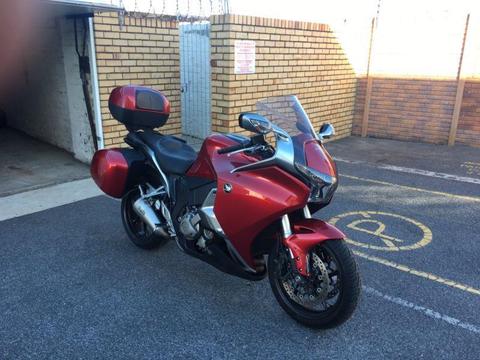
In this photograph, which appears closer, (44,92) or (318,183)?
(318,183)

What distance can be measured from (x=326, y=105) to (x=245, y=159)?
593 centimetres

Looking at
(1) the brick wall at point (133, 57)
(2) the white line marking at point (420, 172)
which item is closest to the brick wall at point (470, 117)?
(2) the white line marking at point (420, 172)

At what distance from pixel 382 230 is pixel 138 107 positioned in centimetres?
252

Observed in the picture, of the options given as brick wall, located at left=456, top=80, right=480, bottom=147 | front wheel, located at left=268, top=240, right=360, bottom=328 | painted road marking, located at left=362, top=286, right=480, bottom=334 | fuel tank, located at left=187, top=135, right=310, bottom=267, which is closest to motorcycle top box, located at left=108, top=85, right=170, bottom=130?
fuel tank, located at left=187, top=135, right=310, bottom=267

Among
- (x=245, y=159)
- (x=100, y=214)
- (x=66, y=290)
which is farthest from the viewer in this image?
(x=100, y=214)

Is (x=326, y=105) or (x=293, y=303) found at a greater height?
(x=326, y=105)

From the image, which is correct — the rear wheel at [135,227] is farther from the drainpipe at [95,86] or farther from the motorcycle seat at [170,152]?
the drainpipe at [95,86]

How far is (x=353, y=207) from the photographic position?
4.68m

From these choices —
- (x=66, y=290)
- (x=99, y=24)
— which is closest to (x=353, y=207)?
(x=66, y=290)

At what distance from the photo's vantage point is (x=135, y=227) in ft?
12.3

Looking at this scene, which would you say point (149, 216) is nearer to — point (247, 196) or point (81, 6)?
point (247, 196)

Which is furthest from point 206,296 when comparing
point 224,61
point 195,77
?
point 195,77

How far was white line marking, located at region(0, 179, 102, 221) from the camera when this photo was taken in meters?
4.49

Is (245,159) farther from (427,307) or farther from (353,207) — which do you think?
(353,207)
